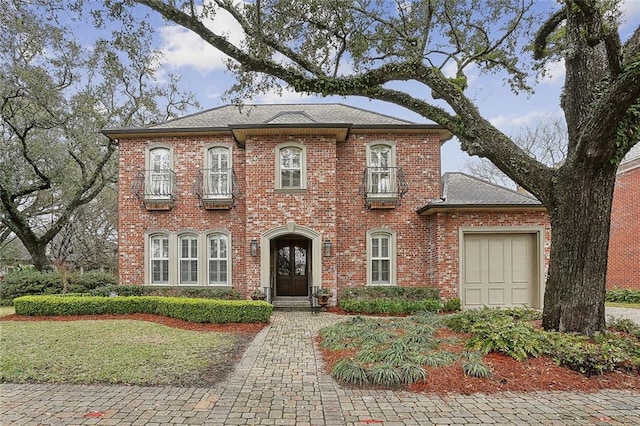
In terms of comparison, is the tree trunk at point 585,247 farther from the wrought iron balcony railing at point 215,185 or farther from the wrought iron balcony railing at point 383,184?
the wrought iron balcony railing at point 215,185

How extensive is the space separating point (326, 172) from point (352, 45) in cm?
446

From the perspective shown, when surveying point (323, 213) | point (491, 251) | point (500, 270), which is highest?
point (323, 213)

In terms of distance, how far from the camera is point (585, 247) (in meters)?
6.35

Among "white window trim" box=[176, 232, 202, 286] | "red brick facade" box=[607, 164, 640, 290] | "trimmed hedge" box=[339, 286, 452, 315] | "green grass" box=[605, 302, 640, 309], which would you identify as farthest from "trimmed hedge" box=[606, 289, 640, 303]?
"white window trim" box=[176, 232, 202, 286]

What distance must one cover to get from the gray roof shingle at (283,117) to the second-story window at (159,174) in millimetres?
972

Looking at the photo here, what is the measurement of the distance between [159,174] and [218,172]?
206 centimetres

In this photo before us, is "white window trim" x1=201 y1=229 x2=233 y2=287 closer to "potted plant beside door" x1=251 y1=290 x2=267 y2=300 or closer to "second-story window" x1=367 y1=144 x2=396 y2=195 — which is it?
"potted plant beside door" x1=251 y1=290 x2=267 y2=300

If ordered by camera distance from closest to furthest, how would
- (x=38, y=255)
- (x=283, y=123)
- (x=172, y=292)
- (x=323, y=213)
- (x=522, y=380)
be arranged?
(x=522, y=380), (x=283, y=123), (x=323, y=213), (x=172, y=292), (x=38, y=255)

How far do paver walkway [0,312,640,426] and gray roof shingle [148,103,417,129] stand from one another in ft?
27.9

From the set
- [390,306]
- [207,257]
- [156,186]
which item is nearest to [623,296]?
[390,306]

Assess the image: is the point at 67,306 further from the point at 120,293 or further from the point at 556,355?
the point at 556,355

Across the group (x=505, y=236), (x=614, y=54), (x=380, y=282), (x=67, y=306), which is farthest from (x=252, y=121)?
(x=614, y=54)

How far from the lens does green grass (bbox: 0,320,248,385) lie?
5.23 m

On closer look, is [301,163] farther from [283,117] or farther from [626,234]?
[626,234]
